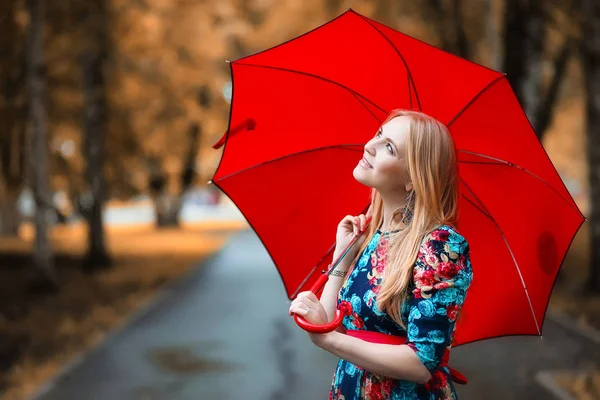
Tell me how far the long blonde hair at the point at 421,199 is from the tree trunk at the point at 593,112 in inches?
395

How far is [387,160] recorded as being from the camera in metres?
2.40

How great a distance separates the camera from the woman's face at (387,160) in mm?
2383

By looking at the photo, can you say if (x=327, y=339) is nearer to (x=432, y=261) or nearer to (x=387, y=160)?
(x=432, y=261)

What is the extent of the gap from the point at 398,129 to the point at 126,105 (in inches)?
597

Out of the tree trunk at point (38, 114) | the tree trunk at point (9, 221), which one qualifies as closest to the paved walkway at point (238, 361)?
the tree trunk at point (38, 114)

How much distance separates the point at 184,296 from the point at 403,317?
12028mm

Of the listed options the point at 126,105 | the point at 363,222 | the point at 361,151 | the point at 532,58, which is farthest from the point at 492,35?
the point at 363,222

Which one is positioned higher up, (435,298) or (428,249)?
(428,249)

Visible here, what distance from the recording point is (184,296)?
1398 centimetres

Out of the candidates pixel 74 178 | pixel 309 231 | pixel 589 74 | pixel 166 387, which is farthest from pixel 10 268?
pixel 309 231

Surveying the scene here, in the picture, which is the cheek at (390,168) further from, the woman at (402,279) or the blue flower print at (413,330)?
the blue flower print at (413,330)

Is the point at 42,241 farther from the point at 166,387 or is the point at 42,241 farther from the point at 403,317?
the point at 403,317

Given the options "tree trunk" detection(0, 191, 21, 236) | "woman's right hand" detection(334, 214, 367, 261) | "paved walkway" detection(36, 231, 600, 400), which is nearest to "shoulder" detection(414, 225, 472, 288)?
"woman's right hand" detection(334, 214, 367, 261)

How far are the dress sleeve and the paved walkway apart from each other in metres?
5.00
